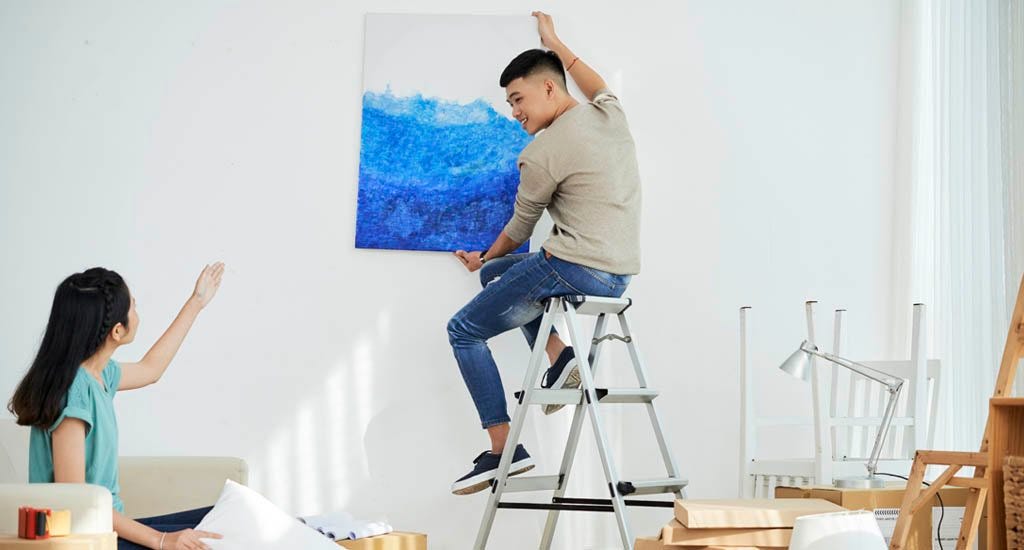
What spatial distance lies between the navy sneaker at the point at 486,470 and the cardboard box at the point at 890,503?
879 mm

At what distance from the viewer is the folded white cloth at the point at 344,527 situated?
2.92 m

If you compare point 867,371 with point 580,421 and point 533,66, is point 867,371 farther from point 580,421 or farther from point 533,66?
point 533,66

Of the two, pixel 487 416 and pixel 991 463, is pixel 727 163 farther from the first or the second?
pixel 991 463

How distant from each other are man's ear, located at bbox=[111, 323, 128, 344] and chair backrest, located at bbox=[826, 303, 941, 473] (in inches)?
81.9

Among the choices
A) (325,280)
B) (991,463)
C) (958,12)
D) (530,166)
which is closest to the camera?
(991,463)

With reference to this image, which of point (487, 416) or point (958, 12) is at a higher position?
point (958, 12)

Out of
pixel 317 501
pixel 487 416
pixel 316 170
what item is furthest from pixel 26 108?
pixel 487 416

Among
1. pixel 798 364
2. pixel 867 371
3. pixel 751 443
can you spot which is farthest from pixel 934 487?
pixel 751 443

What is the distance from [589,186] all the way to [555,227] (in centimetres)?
20

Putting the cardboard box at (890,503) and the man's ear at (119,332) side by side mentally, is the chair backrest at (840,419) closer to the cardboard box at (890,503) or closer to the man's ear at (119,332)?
the cardboard box at (890,503)

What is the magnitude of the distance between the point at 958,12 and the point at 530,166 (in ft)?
5.38

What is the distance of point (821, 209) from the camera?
4.11 meters

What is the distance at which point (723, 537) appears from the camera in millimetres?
2525

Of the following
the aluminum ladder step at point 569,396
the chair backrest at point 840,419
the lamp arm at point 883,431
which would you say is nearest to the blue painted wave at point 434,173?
the aluminum ladder step at point 569,396
